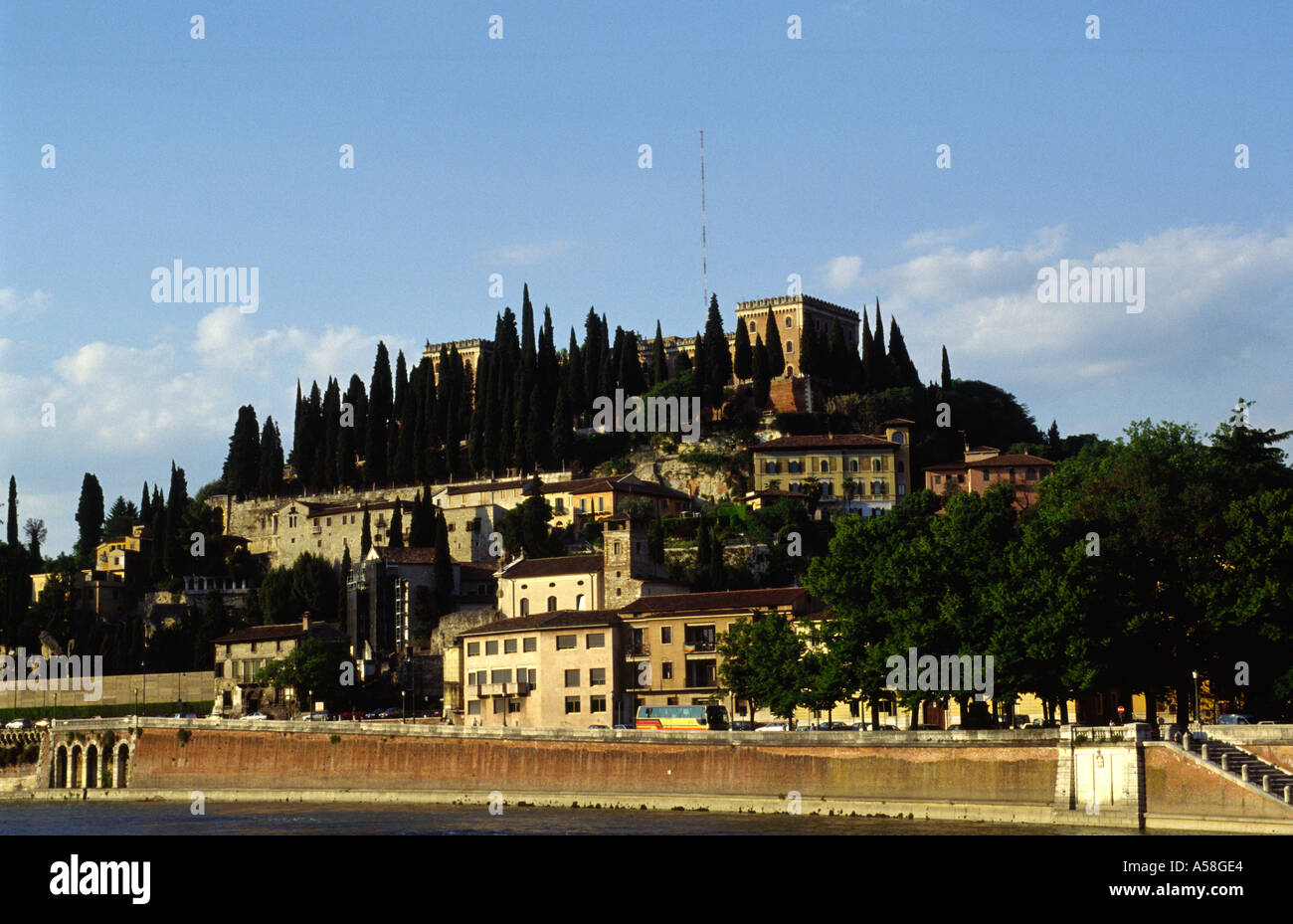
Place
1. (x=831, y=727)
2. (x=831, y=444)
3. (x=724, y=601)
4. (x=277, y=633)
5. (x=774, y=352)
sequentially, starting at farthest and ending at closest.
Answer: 1. (x=774, y=352)
2. (x=831, y=444)
3. (x=277, y=633)
4. (x=724, y=601)
5. (x=831, y=727)

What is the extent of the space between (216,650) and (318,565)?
12188mm

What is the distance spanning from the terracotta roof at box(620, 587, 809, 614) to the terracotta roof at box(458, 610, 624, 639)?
1.94 m

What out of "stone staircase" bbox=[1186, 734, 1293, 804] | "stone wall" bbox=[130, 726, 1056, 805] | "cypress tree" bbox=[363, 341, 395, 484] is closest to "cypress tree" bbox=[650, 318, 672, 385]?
"cypress tree" bbox=[363, 341, 395, 484]

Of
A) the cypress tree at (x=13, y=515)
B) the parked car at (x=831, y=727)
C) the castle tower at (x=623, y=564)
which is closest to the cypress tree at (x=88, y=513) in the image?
the cypress tree at (x=13, y=515)

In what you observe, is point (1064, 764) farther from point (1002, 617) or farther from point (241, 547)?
point (241, 547)

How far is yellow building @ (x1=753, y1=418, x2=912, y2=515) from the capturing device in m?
101

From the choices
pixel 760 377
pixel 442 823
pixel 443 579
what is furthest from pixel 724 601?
pixel 760 377

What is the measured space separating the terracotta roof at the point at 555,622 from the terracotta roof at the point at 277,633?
20250mm

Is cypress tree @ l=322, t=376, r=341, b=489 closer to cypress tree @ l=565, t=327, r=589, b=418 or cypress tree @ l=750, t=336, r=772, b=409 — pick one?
cypress tree @ l=565, t=327, r=589, b=418

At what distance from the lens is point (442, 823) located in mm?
53594

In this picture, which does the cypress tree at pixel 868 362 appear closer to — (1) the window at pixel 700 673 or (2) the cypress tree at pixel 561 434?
(2) the cypress tree at pixel 561 434

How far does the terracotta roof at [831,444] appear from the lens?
332 ft

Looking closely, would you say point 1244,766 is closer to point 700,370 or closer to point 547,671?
point 547,671

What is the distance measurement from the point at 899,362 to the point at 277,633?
44871mm
